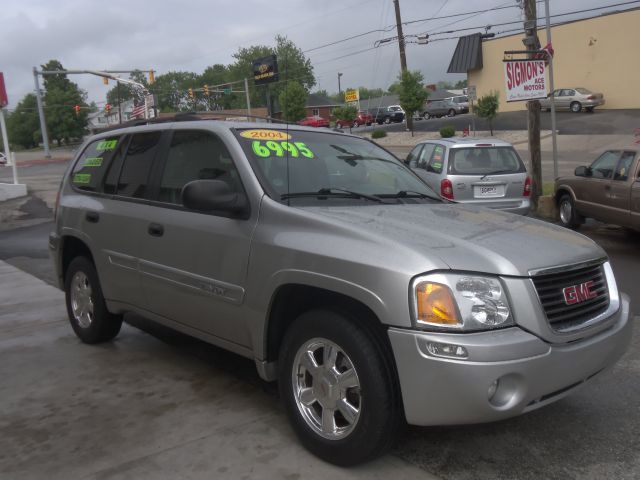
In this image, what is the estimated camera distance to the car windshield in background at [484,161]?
980 centimetres

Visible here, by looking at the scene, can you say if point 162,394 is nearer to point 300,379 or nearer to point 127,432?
point 127,432

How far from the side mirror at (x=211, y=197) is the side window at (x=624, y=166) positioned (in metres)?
7.53

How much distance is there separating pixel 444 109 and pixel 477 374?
51.0m

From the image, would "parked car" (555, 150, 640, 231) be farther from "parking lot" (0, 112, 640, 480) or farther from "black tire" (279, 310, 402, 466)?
"black tire" (279, 310, 402, 466)

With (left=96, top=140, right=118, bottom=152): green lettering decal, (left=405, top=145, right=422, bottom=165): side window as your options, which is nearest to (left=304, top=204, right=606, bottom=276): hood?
(left=96, top=140, right=118, bottom=152): green lettering decal

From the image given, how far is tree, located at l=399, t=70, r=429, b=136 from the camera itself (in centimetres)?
3772

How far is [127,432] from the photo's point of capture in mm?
3596

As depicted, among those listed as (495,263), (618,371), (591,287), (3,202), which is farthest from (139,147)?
(3,202)

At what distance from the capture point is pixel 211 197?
345cm

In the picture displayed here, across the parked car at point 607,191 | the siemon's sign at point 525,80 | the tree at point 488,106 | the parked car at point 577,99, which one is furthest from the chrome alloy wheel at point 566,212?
the parked car at point 577,99

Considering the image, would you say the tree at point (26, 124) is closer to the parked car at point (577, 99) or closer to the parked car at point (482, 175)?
the parked car at point (577, 99)

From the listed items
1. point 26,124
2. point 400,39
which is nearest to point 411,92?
point 400,39

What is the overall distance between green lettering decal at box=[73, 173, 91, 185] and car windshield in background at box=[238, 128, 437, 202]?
6.42 feet

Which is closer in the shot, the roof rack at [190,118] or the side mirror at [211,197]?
the side mirror at [211,197]
